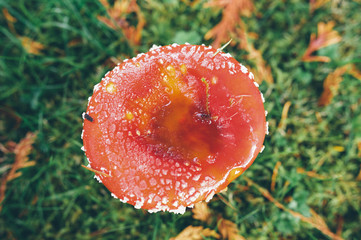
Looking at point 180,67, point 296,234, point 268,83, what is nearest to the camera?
point 180,67

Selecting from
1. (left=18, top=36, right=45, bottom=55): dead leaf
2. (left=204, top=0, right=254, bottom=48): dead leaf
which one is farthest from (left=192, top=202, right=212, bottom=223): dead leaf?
(left=18, top=36, right=45, bottom=55): dead leaf

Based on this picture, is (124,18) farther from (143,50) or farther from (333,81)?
(333,81)

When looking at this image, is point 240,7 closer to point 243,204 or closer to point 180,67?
point 180,67

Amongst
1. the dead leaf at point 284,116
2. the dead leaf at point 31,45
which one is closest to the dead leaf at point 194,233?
the dead leaf at point 284,116

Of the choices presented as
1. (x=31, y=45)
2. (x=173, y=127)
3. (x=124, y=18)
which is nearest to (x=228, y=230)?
(x=173, y=127)

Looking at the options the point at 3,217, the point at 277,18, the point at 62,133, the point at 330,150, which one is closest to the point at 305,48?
the point at 277,18

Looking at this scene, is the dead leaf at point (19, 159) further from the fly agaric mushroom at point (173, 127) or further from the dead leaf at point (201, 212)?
the dead leaf at point (201, 212)
